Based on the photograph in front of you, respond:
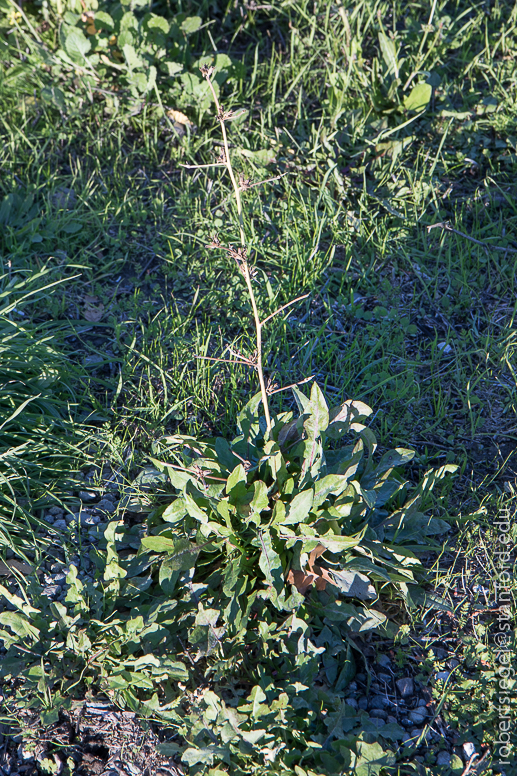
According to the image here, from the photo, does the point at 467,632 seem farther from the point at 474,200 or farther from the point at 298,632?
the point at 474,200

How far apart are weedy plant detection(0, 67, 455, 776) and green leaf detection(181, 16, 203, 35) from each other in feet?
6.92

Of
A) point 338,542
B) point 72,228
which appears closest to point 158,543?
point 338,542

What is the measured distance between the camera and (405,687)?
2.03m

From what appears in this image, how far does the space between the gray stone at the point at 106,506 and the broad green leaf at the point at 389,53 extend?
102 inches

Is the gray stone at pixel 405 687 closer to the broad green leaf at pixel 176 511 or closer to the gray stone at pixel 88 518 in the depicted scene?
the broad green leaf at pixel 176 511

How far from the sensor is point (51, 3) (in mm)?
3908

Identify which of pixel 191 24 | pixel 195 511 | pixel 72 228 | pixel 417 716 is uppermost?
pixel 191 24

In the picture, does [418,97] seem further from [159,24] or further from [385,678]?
[385,678]

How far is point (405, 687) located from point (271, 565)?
569 millimetres

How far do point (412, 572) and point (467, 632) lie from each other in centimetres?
26

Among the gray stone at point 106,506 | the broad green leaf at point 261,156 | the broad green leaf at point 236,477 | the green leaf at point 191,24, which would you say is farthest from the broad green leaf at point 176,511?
the green leaf at point 191,24

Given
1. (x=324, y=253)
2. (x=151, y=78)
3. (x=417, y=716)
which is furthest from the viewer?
(x=151, y=78)

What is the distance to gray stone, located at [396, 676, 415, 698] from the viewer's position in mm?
2018

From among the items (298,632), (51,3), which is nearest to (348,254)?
(298,632)
